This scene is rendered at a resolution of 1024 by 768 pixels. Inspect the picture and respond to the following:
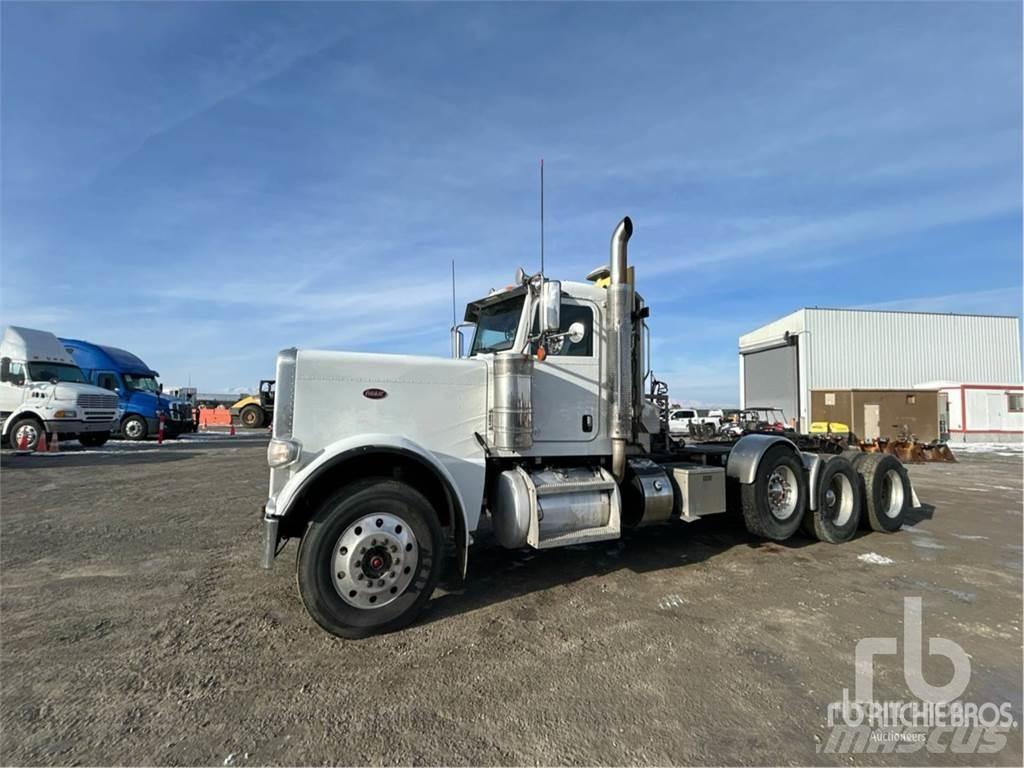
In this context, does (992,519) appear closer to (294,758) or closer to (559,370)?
(559,370)

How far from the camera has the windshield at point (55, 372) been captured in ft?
52.5

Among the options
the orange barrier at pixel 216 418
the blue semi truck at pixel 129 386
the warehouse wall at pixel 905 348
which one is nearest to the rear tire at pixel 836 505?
the blue semi truck at pixel 129 386

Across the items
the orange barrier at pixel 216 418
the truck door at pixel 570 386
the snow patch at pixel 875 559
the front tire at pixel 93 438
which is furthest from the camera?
the orange barrier at pixel 216 418

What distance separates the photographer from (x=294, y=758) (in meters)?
2.47

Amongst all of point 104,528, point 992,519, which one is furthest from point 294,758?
point 992,519

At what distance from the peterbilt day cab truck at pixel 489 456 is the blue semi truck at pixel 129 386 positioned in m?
19.0

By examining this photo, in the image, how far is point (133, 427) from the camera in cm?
1970

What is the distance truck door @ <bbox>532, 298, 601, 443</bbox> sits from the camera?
4.97 meters

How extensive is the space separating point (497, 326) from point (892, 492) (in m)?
5.96

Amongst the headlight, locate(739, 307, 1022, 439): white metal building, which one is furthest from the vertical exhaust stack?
locate(739, 307, 1022, 439): white metal building

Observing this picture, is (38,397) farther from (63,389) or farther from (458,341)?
(458,341)

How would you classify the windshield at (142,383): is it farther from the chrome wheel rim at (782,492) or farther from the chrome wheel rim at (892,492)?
the chrome wheel rim at (892,492)

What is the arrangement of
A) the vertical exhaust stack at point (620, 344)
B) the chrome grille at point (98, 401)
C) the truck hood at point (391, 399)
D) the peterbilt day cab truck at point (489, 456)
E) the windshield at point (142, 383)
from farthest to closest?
the windshield at point (142, 383), the chrome grille at point (98, 401), the vertical exhaust stack at point (620, 344), the truck hood at point (391, 399), the peterbilt day cab truck at point (489, 456)

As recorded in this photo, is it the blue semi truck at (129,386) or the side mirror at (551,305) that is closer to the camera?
the side mirror at (551,305)
